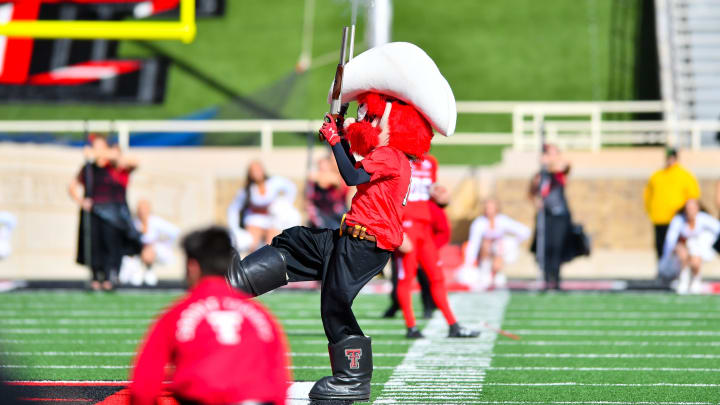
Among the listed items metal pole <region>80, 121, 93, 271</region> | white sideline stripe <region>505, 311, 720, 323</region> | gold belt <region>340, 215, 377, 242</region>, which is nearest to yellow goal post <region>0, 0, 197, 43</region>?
white sideline stripe <region>505, 311, 720, 323</region>

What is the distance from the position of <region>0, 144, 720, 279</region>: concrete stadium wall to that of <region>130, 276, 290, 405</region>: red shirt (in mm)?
13553

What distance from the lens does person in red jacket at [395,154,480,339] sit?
949 cm

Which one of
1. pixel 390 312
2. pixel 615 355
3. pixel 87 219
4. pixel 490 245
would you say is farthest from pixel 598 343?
pixel 490 245

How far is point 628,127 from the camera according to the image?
21.6 meters

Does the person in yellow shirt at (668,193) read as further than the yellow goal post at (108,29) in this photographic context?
Yes

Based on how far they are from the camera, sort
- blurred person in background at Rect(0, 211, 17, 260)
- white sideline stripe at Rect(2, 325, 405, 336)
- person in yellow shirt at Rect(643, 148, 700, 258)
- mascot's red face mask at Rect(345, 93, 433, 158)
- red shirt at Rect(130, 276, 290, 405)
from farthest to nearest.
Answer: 1. blurred person in background at Rect(0, 211, 17, 260)
2. person in yellow shirt at Rect(643, 148, 700, 258)
3. white sideline stripe at Rect(2, 325, 405, 336)
4. mascot's red face mask at Rect(345, 93, 433, 158)
5. red shirt at Rect(130, 276, 290, 405)

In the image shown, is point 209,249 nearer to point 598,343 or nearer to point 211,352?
point 211,352

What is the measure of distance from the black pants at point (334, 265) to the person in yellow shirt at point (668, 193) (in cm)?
894

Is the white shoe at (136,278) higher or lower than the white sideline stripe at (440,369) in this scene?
lower

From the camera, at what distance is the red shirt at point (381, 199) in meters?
6.51

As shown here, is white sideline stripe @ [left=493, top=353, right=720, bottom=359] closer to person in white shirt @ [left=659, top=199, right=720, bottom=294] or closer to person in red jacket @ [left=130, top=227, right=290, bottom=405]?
person in red jacket @ [left=130, top=227, right=290, bottom=405]

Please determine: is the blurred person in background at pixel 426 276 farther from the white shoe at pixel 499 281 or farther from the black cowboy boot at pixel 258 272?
the white shoe at pixel 499 281

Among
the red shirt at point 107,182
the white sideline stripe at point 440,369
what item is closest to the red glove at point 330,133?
the white sideline stripe at point 440,369

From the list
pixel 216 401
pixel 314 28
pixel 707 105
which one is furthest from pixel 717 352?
pixel 314 28
